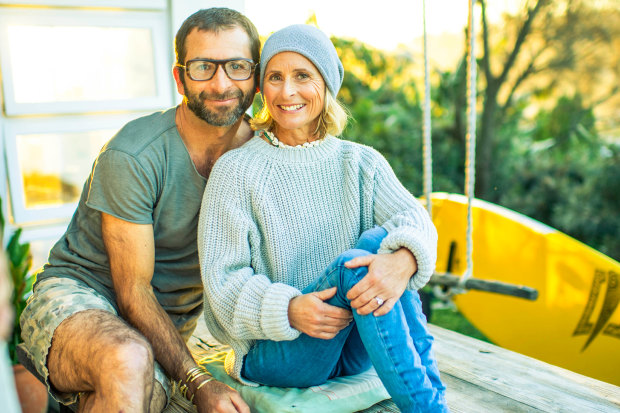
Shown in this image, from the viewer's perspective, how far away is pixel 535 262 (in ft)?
11.2

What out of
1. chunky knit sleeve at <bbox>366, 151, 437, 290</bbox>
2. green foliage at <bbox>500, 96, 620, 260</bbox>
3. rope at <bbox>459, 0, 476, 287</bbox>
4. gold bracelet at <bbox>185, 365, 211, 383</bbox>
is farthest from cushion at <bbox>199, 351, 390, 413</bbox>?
green foliage at <bbox>500, 96, 620, 260</bbox>

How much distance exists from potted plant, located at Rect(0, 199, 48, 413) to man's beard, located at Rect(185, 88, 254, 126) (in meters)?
1.04

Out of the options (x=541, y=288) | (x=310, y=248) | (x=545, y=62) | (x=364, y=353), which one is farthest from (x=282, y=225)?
(x=545, y=62)

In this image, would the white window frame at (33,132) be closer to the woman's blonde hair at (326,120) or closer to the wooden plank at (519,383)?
the woman's blonde hair at (326,120)

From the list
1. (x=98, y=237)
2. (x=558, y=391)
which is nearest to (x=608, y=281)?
(x=558, y=391)

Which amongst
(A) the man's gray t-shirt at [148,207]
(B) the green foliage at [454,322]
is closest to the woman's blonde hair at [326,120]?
(A) the man's gray t-shirt at [148,207]

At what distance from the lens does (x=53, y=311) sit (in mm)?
1706

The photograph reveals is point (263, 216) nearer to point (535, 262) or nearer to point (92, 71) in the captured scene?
point (92, 71)

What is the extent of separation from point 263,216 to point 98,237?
0.60 m

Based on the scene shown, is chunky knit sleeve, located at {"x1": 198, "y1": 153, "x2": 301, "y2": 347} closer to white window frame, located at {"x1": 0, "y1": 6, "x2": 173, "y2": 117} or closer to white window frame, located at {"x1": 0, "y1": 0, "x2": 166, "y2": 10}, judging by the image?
white window frame, located at {"x1": 0, "y1": 6, "x2": 173, "y2": 117}

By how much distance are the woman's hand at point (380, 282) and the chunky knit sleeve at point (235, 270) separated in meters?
0.23

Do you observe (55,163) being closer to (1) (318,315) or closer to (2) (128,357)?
(2) (128,357)

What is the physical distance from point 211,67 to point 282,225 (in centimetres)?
60

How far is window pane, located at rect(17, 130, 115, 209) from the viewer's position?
281 cm
